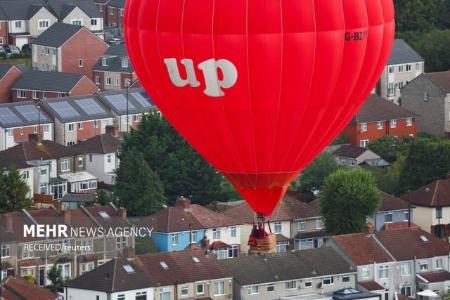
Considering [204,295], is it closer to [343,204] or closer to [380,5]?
[343,204]

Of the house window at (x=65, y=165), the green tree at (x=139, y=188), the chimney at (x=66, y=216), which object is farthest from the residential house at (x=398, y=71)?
the chimney at (x=66, y=216)

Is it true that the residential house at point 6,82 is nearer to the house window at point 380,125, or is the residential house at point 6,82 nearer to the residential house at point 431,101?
the house window at point 380,125

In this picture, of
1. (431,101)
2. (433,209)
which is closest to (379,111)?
(431,101)

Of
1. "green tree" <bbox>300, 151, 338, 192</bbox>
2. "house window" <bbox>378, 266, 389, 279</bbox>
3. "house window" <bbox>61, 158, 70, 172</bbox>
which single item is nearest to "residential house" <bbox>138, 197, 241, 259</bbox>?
"house window" <bbox>378, 266, 389, 279</bbox>

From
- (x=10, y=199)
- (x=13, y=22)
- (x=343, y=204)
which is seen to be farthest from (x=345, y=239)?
(x=13, y=22)

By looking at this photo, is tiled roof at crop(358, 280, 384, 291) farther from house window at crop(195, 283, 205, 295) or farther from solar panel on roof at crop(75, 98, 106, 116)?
solar panel on roof at crop(75, 98, 106, 116)

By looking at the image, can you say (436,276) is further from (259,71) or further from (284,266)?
(259,71)

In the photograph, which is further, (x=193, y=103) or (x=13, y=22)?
(x=13, y=22)
